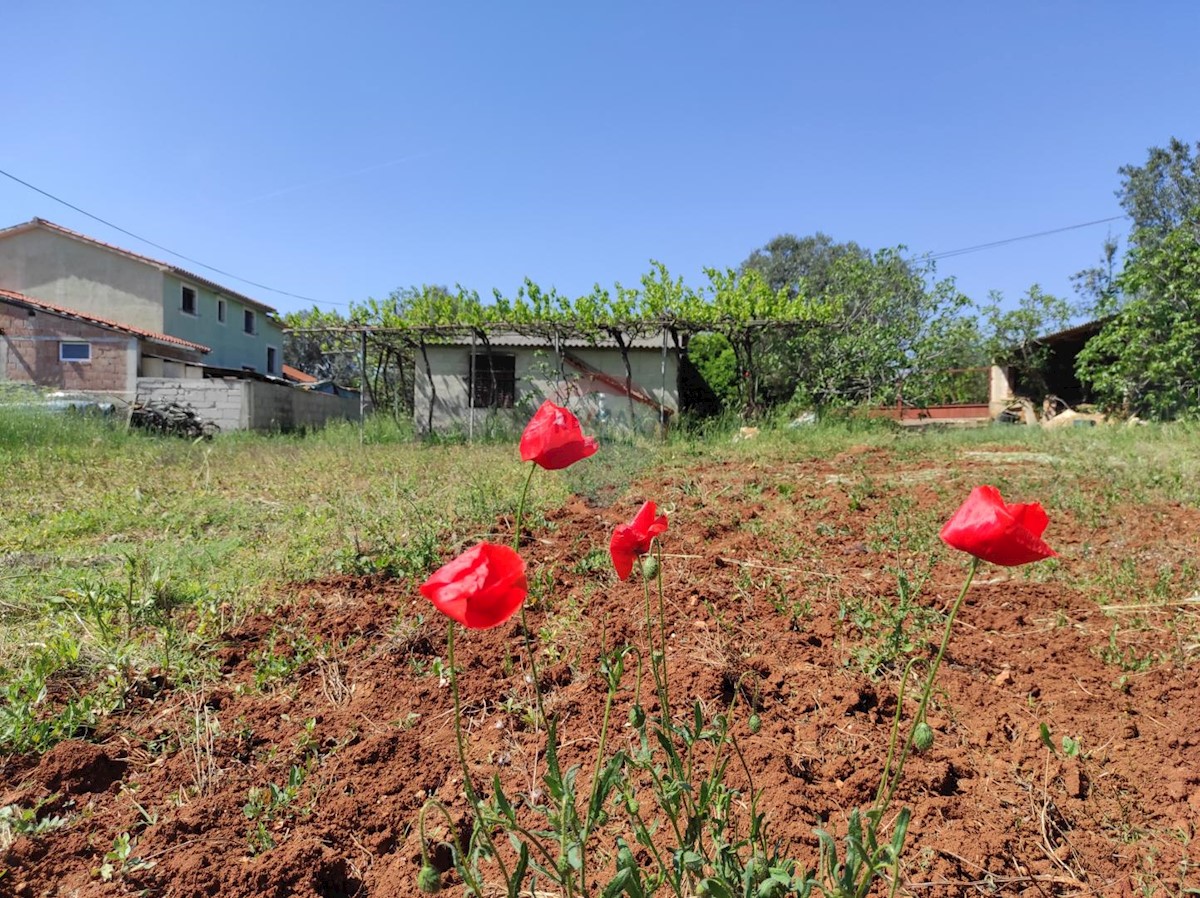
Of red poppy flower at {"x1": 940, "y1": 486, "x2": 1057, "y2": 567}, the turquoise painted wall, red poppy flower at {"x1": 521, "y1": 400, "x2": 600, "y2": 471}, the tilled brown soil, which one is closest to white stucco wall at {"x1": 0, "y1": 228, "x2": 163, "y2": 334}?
the turquoise painted wall

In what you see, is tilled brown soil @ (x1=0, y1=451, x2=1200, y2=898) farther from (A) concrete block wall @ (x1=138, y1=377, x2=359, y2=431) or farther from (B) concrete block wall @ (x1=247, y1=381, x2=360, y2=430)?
(B) concrete block wall @ (x1=247, y1=381, x2=360, y2=430)

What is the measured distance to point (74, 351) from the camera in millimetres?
13805

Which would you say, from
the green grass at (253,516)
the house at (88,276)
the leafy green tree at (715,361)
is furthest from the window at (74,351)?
the leafy green tree at (715,361)

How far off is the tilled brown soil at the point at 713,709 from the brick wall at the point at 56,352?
15.1 metres

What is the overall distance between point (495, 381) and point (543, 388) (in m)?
1.01

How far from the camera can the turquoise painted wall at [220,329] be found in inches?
644

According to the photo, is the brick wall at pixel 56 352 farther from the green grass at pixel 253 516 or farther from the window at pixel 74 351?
the green grass at pixel 253 516

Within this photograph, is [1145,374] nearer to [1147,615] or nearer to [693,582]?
[1147,615]

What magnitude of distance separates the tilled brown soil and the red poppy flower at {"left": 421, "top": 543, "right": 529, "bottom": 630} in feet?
1.91

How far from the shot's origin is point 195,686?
5.85 feet

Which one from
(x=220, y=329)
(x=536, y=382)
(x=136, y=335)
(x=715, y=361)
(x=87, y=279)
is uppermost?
(x=87, y=279)

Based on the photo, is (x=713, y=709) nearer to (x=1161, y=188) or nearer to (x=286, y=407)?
(x=286, y=407)

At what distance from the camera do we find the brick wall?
1368 cm

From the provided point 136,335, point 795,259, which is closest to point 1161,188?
point 795,259
